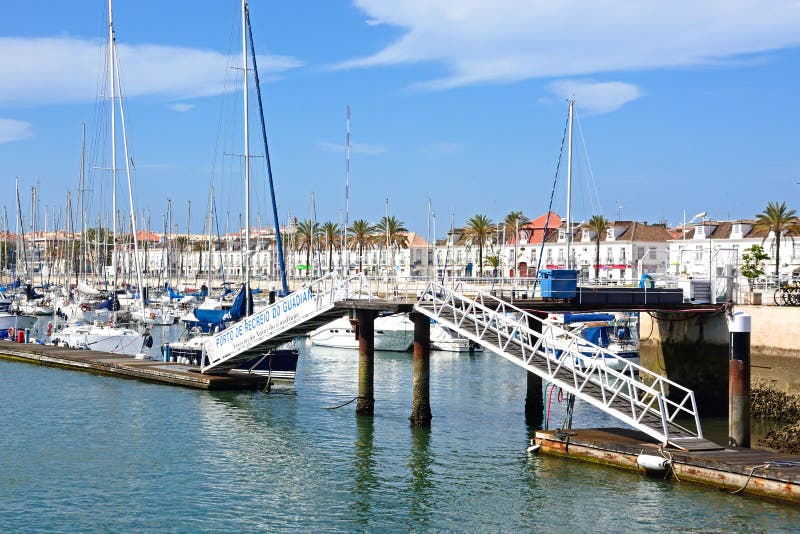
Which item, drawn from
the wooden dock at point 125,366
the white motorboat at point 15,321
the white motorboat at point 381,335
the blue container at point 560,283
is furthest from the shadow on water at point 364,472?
the white motorboat at point 15,321

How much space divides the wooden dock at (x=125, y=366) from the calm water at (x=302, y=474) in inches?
41.0

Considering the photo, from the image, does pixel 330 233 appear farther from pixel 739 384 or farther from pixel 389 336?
pixel 739 384

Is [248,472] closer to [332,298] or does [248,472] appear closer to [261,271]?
[332,298]

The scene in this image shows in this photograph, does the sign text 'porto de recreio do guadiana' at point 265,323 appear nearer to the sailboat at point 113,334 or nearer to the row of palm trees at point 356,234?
the sailboat at point 113,334

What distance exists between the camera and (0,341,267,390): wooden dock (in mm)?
46719

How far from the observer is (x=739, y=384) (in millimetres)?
30781

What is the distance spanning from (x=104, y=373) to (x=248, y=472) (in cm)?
2436

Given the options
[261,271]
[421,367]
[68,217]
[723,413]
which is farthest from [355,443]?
[261,271]

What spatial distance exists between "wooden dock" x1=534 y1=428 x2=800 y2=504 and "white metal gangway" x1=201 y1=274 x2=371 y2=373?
35.3 feet

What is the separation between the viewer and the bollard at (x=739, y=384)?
3041cm

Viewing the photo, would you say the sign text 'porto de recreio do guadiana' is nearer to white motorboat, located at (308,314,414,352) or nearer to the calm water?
the calm water

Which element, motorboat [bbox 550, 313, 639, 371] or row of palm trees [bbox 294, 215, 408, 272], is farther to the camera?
row of palm trees [bbox 294, 215, 408, 272]

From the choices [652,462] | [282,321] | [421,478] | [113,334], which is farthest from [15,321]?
[652,462]

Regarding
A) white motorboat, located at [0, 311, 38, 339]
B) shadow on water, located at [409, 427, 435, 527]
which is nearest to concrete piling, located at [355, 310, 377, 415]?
shadow on water, located at [409, 427, 435, 527]
